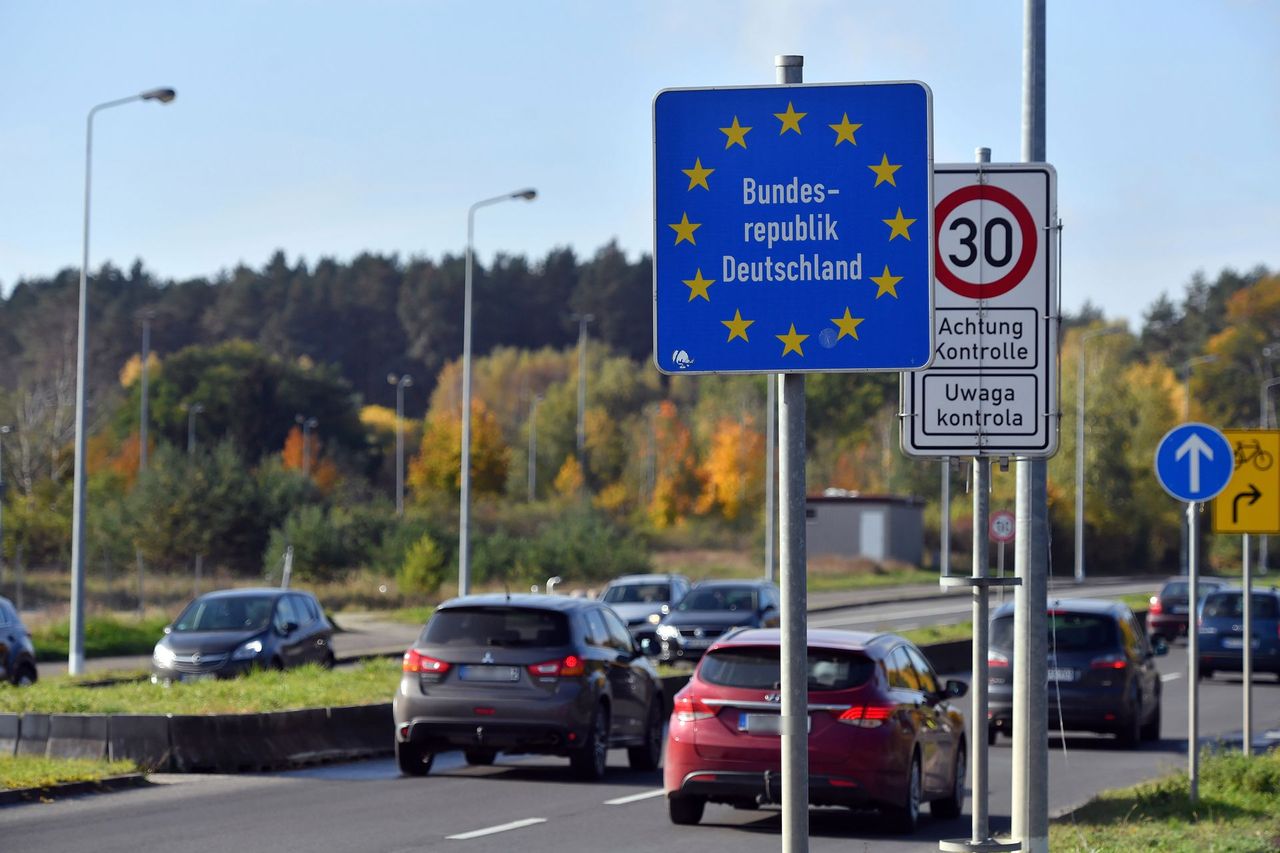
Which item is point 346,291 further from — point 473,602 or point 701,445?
point 473,602

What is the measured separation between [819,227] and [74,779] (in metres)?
11.2

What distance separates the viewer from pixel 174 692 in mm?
18844

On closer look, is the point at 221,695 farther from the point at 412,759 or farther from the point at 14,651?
the point at 14,651

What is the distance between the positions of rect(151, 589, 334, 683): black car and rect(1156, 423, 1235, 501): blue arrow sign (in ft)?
44.8

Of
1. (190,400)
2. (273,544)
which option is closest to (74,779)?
(273,544)

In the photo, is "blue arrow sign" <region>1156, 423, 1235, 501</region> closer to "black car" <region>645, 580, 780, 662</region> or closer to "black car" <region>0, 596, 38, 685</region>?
"black car" <region>0, 596, 38, 685</region>

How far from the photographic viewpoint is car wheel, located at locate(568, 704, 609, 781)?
1678cm

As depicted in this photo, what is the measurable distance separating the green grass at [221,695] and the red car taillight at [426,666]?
166 cm

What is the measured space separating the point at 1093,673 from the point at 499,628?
7.46m

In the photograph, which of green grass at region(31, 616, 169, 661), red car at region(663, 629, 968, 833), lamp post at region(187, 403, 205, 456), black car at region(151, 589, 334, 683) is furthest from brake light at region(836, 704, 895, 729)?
lamp post at region(187, 403, 205, 456)

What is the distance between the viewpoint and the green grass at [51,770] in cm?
1434

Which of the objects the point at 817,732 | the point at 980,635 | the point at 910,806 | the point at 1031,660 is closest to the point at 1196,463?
the point at 910,806

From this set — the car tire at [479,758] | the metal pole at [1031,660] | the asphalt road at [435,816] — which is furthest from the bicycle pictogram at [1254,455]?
the metal pole at [1031,660]

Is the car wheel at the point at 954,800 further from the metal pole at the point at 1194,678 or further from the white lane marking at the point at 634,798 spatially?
the white lane marking at the point at 634,798
